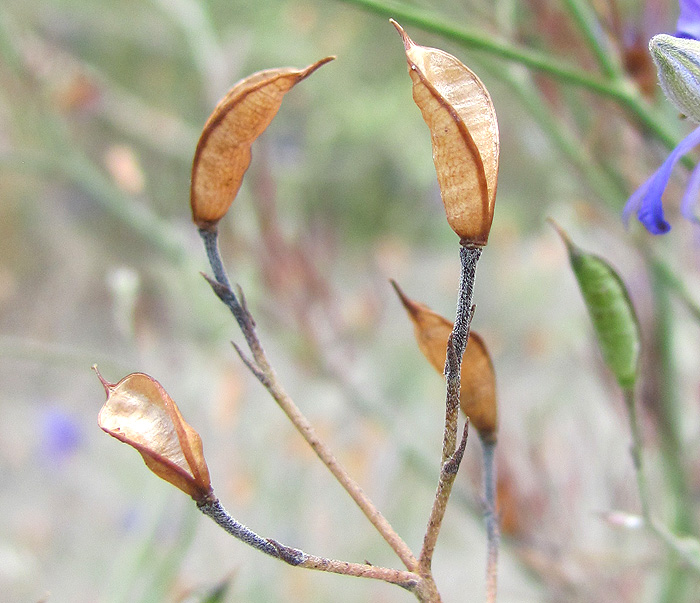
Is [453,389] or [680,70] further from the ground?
[680,70]

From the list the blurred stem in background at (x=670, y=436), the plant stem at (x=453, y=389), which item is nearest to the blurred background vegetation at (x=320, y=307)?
the blurred stem in background at (x=670, y=436)

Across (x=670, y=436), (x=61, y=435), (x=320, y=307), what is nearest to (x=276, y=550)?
(x=670, y=436)

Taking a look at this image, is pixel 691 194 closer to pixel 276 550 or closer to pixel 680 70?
pixel 680 70

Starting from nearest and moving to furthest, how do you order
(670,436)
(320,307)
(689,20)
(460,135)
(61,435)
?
(460,135)
(689,20)
(670,436)
(320,307)
(61,435)

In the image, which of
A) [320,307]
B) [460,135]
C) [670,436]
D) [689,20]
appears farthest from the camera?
[320,307]

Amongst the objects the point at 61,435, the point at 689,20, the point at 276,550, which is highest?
the point at 689,20

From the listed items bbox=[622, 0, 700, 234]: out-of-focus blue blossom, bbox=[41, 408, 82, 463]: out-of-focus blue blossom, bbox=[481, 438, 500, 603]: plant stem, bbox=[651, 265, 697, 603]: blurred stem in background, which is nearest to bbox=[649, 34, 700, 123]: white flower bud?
bbox=[622, 0, 700, 234]: out-of-focus blue blossom

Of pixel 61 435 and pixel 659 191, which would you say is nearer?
pixel 659 191

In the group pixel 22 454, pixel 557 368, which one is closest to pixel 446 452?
pixel 557 368
